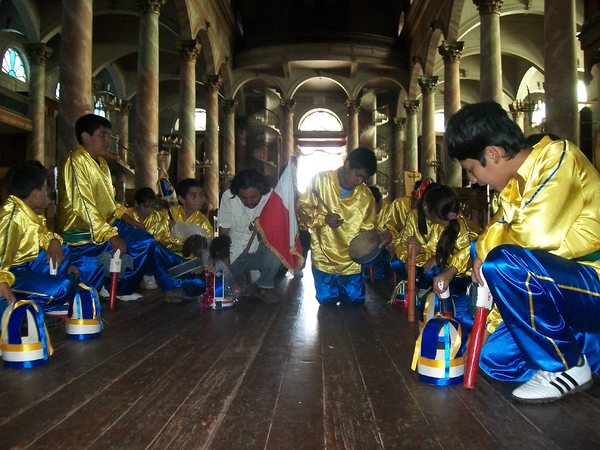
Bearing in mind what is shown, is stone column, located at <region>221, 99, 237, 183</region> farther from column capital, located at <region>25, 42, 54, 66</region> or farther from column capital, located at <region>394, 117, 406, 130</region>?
column capital, located at <region>394, 117, 406, 130</region>

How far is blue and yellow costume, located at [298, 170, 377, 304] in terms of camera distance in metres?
5.46

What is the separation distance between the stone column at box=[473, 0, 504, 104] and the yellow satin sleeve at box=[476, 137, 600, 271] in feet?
33.4

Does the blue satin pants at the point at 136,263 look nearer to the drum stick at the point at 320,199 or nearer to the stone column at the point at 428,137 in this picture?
the drum stick at the point at 320,199

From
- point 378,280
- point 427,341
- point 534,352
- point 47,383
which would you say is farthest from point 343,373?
point 378,280

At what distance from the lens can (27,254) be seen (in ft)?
A: 11.9

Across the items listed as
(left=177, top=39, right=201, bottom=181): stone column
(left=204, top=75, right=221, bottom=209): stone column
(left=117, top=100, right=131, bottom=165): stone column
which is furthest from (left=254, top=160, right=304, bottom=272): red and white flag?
(left=117, top=100, right=131, bottom=165): stone column

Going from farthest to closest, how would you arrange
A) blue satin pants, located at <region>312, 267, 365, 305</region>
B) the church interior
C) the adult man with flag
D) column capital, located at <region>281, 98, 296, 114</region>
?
column capital, located at <region>281, 98, 296, 114</region>
the adult man with flag
blue satin pants, located at <region>312, 267, 365, 305</region>
the church interior

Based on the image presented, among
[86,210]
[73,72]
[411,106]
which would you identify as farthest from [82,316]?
[411,106]

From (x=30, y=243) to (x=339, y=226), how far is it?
9.67ft

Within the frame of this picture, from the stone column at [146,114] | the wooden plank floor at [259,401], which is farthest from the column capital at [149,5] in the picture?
the wooden plank floor at [259,401]

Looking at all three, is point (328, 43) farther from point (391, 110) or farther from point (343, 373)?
point (343, 373)

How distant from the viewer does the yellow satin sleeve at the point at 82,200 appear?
15.0 ft

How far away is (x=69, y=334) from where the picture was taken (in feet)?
11.9

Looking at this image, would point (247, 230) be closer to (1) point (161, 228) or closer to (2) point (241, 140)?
(1) point (161, 228)
